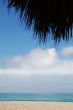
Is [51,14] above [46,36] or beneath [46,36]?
above

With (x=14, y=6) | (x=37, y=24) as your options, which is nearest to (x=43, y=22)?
(x=37, y=24)

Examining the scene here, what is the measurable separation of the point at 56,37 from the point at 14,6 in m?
0.36

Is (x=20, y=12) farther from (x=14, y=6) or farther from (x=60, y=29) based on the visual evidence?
(x=60, y=29)

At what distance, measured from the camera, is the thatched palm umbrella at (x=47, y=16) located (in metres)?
2.12

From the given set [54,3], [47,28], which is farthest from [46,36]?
[54,3]

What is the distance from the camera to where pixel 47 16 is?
2.17 meters

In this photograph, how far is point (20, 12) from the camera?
2139 mm

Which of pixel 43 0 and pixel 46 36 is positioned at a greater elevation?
pixel 43 0

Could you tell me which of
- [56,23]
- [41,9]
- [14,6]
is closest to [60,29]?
[56,23]

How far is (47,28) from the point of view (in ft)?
7.26

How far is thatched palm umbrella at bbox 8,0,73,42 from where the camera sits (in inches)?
83.4

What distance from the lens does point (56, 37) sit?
223cm

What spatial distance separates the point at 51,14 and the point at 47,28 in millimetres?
103

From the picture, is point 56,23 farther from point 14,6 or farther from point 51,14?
point 14,6
